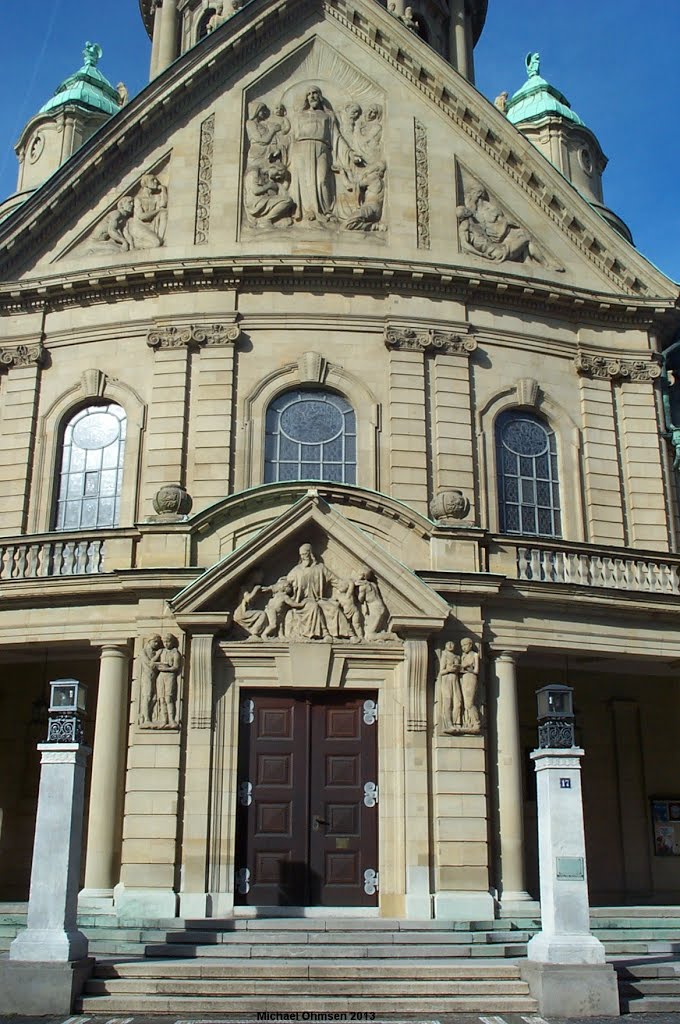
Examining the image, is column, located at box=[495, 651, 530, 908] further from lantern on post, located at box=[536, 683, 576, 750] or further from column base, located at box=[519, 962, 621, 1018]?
column base, located at box=[519, 962, 621, 1018]

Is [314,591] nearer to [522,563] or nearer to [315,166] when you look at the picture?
[522,563]

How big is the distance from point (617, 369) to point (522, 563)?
587 centimetres

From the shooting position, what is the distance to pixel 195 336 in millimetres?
20906

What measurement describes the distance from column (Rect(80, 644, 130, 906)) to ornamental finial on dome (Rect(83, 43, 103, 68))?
17.6 meters

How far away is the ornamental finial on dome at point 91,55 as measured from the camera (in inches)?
1125

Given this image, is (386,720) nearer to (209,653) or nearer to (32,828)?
(209,653)

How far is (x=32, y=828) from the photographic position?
20.3m

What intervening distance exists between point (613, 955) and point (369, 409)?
10.3 m

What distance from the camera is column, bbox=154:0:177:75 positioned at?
100 feet

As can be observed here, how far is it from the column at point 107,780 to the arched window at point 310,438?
477 cm

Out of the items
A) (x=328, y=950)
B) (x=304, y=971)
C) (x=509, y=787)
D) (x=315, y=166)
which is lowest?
(x=304, y=971)

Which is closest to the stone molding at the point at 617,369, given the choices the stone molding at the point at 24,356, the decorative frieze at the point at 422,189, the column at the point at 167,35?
the decorative frieze at the point at 422,189

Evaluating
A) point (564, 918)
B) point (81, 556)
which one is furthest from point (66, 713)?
point (564, 918)

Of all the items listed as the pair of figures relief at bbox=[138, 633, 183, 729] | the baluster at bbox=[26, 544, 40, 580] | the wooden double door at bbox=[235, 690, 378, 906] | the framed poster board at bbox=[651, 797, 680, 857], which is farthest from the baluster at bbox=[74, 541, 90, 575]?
the framed poster board at bbox=[651, 797, 680, 857]
